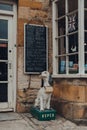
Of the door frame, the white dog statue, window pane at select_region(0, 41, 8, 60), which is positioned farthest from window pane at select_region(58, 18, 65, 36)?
window pane at select_region(0, 41, 8, 60)

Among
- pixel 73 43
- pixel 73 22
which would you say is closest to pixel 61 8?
pixel 73 22

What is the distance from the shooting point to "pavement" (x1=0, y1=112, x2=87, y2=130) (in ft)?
17.6

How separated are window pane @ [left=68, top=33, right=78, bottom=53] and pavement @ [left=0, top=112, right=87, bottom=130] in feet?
5.09

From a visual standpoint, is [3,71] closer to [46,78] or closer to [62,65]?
[46,78]

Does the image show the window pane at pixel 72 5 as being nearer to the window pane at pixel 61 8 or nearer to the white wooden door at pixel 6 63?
the window pane at pixel 61 8

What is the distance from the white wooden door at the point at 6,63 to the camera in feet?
21.6

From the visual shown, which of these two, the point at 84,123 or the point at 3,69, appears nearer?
the point at 84,123

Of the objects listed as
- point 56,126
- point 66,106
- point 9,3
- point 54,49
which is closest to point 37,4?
point 9,3

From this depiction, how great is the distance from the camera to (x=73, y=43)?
6066 mm

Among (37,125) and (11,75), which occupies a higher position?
(11,75)

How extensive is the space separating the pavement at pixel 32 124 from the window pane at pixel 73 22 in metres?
2.02

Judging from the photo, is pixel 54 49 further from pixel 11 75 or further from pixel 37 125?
pixel 37 125

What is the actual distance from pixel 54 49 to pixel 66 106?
149 cm

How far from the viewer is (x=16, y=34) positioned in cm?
670
